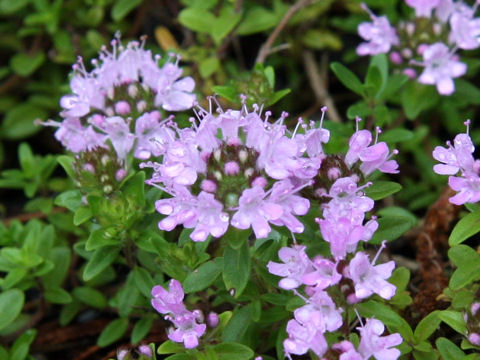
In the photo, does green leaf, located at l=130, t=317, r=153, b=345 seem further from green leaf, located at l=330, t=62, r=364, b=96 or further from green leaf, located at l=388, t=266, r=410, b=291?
green leaf, located at l=330, t=62, r=364, b=96

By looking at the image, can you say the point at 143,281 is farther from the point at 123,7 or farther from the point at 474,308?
the point at 123,7

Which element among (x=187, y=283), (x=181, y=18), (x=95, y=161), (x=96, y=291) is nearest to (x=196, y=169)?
(x=187, y=283)

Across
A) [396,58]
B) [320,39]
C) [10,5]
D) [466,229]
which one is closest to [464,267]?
[466,229]

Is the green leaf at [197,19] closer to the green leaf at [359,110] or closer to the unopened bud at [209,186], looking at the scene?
the green leaf at [359,110]

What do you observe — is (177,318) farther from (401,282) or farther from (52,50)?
(52,50)

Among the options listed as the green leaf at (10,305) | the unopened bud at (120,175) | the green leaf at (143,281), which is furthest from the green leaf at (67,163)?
the green leaf at (10,305)

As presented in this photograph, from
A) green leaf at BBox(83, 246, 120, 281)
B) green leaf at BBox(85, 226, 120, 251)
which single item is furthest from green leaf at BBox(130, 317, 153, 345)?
green leaf at BBox(85, 226, 120, 251)
